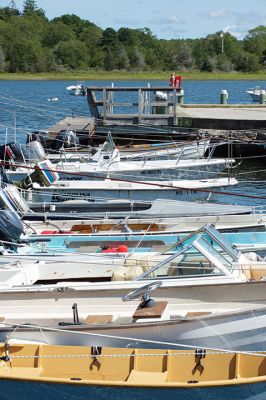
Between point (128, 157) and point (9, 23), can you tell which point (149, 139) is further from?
point (9, 23)

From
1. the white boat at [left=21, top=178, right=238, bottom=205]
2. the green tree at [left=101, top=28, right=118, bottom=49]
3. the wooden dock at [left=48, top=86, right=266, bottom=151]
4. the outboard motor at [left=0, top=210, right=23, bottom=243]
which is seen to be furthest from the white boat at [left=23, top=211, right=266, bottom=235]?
the green tree at [left=101, top=28, right=118, bottom=49]

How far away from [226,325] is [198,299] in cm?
79

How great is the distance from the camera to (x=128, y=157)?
23984mm

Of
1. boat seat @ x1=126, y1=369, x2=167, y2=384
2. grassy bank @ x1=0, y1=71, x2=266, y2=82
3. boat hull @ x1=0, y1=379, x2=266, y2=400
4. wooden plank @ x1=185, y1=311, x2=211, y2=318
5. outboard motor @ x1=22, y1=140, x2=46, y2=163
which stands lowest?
grassy bank @ x1=0, y1=71, x2=266, y2=82

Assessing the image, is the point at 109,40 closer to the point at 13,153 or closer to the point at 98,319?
the point at 13,153

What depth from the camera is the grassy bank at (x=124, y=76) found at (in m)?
124

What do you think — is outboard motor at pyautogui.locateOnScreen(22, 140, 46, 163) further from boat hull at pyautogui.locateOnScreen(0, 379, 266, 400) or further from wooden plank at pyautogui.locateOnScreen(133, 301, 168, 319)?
boat hull at pyautogui.locateOnScreen(0, 379, 266, 400)

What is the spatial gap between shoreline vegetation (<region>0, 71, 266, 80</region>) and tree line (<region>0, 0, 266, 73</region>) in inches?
116

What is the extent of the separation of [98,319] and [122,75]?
119337mm

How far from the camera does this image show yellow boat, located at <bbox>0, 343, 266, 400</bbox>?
8945 mm

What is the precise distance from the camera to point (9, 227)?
14609 mm

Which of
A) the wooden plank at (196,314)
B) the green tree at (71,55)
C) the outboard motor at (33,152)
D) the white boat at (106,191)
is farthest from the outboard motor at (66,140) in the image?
the green tree at (71,55)

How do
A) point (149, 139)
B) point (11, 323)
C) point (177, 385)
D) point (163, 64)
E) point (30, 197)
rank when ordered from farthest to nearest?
point (163, 64)
point (149, 139)
point (30, 197)
point (11, 323)
point (177, 385)

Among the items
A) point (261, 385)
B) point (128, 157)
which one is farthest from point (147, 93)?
point (261, 385)
